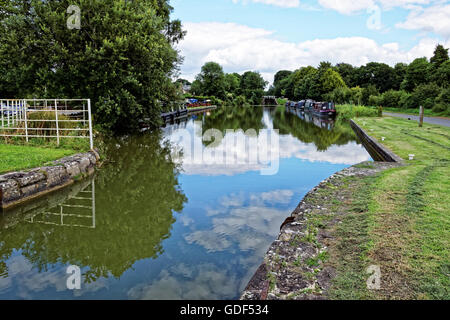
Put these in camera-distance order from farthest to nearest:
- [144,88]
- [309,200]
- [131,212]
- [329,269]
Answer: [144,88], [131,212], [309,200], [329,269]

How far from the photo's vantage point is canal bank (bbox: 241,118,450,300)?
3.21 metres

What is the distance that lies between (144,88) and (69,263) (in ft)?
43.2

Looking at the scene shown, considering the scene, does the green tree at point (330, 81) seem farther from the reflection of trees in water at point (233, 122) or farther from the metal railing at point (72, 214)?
the metal railing at point (72, 214)

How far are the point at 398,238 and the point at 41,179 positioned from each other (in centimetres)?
700

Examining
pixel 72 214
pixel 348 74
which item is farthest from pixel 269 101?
pixel 72 214

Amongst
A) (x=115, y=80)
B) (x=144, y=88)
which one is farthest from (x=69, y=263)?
(x=144, y=88)

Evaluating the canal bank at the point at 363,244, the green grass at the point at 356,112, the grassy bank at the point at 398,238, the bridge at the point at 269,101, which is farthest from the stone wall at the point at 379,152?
the bridge at the point at 269,101

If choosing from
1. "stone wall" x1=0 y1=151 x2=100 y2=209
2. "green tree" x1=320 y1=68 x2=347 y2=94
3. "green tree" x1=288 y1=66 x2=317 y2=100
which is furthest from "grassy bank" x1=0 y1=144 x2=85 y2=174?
"green tree" x1=288 y1=66 x2=317 y2=100

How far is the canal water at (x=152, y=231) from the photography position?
158 inches

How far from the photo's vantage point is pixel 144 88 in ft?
54.5

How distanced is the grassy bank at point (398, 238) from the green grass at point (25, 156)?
22.2 feet

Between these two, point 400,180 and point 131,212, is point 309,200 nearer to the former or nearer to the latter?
point 400,180

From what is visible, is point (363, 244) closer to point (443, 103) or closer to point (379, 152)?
point (379, 152)
